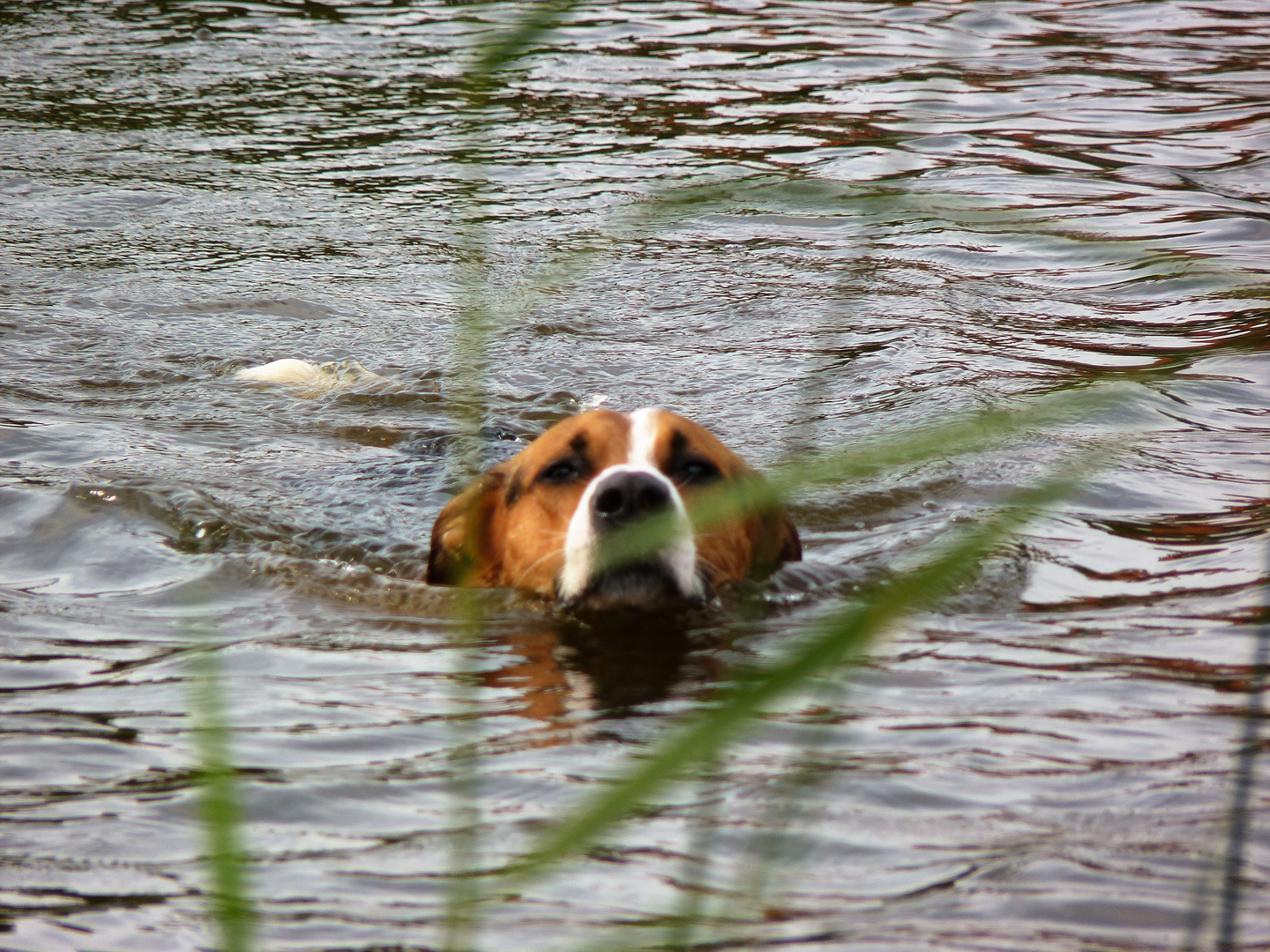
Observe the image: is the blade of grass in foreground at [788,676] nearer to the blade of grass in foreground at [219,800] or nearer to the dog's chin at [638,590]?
the blade of grass in foreground at [219,800]

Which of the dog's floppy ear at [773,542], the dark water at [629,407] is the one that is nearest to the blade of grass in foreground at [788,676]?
the dark water at [629,407]

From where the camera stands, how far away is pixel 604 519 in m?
4.26

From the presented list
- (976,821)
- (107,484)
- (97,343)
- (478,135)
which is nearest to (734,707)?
(478,135)

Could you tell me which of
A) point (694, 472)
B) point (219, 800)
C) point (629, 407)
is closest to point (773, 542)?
point (694, 472)

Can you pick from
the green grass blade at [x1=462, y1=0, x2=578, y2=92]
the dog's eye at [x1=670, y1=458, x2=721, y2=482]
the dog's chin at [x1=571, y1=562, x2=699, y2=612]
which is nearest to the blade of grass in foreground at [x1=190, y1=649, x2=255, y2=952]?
the green grass blade at [x1=462, y1=0, x2=578, y2=92]

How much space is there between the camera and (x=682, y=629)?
4.47m

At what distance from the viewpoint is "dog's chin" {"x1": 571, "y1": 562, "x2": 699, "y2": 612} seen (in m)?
4.38

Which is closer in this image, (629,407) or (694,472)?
(694,472)

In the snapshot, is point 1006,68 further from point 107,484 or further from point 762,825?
point 762,825

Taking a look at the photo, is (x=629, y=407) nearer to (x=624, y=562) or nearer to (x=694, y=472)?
(x=694, y=472)

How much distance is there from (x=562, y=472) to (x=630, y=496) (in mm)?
779

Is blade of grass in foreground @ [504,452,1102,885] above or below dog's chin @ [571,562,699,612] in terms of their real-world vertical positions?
Result: above

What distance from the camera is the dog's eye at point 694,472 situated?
4781 mm

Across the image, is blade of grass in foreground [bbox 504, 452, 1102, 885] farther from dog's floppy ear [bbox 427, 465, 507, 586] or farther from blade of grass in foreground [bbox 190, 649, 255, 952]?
dog's floppy ear [bbox 427, 465, 507, 586]
